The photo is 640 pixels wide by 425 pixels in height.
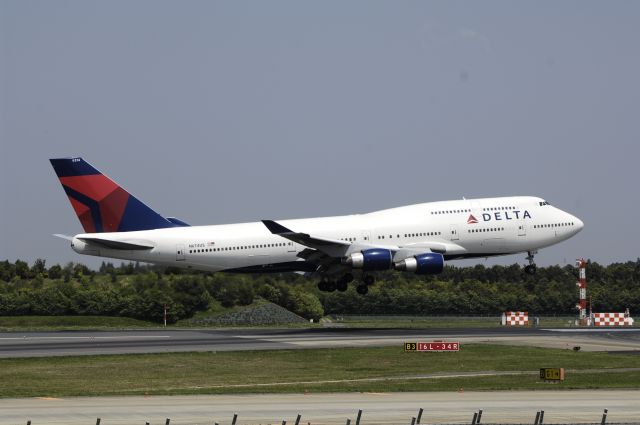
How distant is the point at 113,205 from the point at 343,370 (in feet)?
101

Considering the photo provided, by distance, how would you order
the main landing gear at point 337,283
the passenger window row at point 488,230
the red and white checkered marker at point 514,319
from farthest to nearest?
the red and white checkered marker at point 514,319
the main landing gear at point 337,283
the passenger window row at point 488,230

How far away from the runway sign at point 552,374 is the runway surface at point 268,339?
16.5 meters

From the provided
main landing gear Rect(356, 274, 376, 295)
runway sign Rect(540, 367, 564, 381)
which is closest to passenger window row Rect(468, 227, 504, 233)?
main landing gear Rect(356, 274, 376, 295)

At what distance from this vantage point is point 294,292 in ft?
306

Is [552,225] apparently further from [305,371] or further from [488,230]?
[305,371]

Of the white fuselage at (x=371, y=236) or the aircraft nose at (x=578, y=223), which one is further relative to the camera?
the aircraft nose at (x=578, y=223)

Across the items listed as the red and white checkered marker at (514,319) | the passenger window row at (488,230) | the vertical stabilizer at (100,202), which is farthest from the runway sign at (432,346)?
the red and white checkered marker at (514,319)

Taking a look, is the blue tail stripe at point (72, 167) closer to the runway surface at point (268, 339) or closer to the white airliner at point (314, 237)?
the white airliner at point (314, 237)

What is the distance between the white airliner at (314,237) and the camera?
245 feet

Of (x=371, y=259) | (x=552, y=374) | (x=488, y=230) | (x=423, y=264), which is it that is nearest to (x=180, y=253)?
(x=371, y=259)

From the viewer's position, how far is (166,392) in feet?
135

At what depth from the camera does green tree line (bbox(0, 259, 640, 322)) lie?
8669 cm

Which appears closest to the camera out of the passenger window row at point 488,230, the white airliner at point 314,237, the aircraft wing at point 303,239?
the aircraft wing at point 303,239

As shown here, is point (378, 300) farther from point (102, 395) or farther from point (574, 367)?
point (102, 395)
